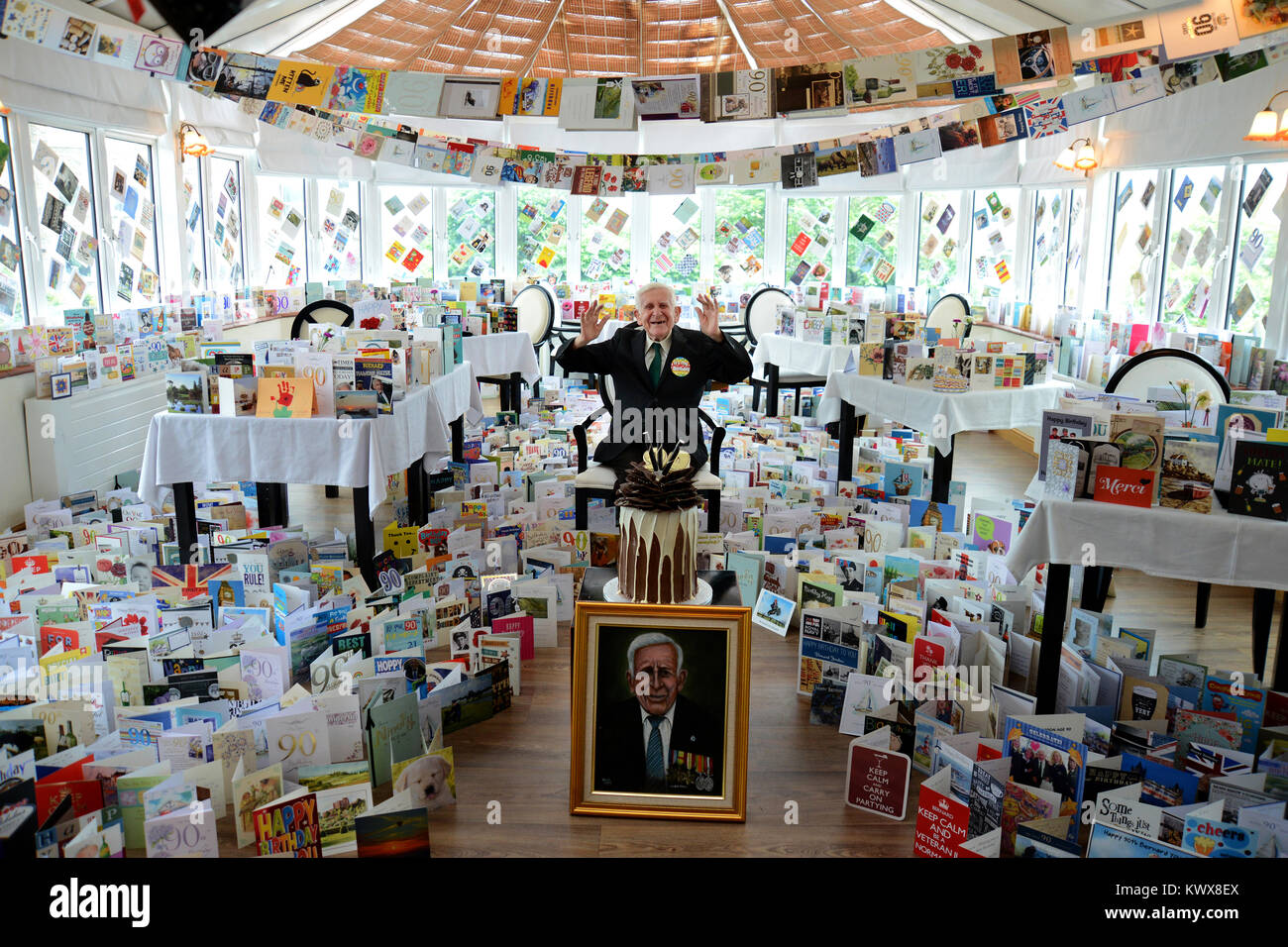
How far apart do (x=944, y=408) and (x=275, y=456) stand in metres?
3.51

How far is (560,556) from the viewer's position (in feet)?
14.8

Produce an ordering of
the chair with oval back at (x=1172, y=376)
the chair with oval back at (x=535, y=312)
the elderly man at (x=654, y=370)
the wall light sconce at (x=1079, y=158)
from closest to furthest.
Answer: the chair with oval back at (x=1172, y=376), the elderly man at (x=654, y=370), the wall light sconce at (x=1079, y=158), the chair with oval back at (x=535, y=312)

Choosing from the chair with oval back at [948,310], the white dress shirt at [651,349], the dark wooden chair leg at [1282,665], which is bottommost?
the dark wooden chair leg at [1282,665]

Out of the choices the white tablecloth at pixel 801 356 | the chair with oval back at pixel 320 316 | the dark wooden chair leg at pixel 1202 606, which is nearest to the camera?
the dark wooden chair leg at pixel 1202 606

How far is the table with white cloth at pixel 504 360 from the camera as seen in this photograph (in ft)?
26.0

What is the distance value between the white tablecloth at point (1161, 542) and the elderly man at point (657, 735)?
3.99 ft

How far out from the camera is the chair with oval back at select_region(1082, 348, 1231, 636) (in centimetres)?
463

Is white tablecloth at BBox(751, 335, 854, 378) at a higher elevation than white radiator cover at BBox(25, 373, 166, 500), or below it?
higher

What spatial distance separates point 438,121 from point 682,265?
10.8ft

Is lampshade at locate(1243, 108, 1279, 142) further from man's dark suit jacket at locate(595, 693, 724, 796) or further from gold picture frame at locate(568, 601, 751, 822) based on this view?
man's dark suit jacket at locate(595, 693, 724, 796)

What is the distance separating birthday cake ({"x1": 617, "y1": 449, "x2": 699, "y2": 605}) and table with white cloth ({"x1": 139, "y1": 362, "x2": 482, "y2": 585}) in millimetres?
1937

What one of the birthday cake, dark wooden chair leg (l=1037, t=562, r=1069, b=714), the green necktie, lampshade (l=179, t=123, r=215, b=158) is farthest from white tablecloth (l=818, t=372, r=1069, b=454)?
lampshade (l=179, t=123, r=215, b=158)

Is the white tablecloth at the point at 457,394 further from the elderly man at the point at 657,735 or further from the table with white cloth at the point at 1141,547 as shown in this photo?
the table with white cloth at the point at 1141,547

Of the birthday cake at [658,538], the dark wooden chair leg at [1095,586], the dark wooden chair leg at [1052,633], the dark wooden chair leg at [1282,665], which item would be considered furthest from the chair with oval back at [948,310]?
the birthday cake at [658,538]
